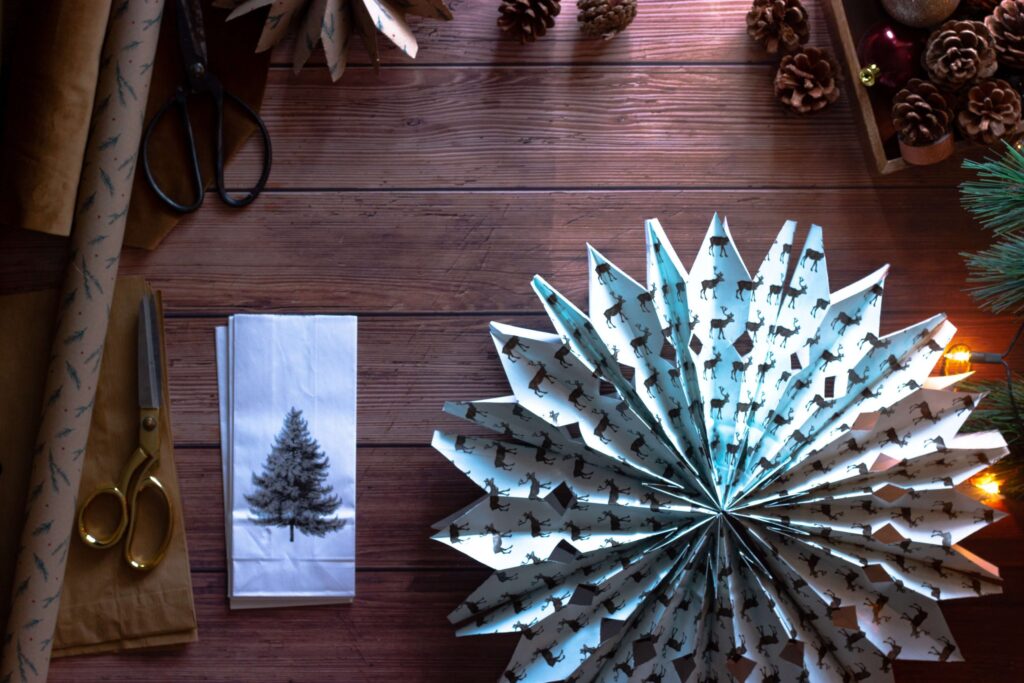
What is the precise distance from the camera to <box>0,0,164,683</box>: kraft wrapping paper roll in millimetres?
850

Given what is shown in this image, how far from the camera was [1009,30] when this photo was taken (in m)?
0.87

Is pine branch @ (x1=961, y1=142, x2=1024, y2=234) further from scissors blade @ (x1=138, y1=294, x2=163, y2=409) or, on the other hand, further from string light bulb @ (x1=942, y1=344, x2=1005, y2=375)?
scissors blade @ (x1=138, y1=294, x2=163, y2=409)

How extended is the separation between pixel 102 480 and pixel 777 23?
2.65 feet

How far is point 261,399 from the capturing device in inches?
36.8

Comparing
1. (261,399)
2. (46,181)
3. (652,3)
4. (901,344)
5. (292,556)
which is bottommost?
(292,556)

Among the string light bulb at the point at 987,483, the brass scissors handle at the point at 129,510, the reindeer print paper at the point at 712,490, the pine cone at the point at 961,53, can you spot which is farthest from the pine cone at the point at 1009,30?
the brass scissors handle at the point at 129,510

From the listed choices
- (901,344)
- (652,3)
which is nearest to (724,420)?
(901,344)

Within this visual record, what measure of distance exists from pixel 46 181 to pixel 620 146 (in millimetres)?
549

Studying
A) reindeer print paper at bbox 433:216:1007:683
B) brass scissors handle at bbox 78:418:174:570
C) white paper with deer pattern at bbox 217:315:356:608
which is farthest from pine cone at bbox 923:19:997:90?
brass scissors handle at bbox 78:418:174:570

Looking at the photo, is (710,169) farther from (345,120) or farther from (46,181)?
(46,181)

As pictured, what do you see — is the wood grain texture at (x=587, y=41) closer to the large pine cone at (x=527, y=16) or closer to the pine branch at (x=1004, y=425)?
the large pine cone at (x=527, y=16)

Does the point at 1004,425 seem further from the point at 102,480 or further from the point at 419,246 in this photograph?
the point at 102,480

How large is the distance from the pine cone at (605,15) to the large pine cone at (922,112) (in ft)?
0.89

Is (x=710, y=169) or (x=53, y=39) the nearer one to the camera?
(x=53, y=39)
